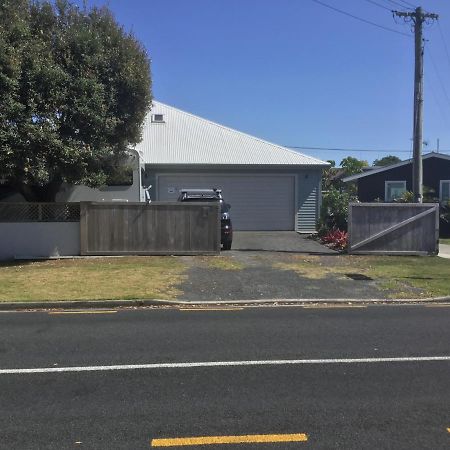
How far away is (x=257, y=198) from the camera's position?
24.1 m

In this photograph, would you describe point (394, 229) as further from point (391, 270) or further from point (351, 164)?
point (351, 164)

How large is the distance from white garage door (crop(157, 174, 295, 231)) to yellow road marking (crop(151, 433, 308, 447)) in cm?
1989

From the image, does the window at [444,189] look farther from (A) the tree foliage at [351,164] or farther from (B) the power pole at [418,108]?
(A) the tree foliage at [351,164]

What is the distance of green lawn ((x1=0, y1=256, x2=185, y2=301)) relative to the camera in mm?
10531

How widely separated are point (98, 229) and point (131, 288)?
5.61 meters

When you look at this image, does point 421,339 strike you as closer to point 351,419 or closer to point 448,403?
point 448,403

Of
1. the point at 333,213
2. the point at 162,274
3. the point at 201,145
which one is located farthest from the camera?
the point at 201,145

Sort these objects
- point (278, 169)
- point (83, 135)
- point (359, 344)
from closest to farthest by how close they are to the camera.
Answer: point (359, 344) < point (83, 135) < point (278, 169)

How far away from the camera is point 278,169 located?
23.9 meters

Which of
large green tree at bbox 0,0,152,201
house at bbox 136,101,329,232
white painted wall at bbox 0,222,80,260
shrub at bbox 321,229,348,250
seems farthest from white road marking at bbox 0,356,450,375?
house at bbox 136,101,329,232

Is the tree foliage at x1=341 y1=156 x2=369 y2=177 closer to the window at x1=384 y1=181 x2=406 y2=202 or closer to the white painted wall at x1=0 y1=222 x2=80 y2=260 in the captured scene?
the window at x1=384 y1=181 x2=406 y2=202

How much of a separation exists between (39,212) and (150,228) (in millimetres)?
3268

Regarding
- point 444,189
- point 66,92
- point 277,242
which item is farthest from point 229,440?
point 444,189

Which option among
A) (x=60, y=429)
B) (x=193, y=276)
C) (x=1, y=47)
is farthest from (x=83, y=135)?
(x=60, y=429)
